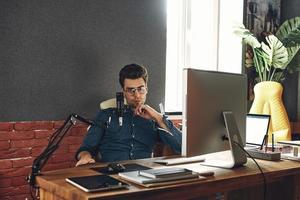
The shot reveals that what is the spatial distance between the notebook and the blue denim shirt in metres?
0.48

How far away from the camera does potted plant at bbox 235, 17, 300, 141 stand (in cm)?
428

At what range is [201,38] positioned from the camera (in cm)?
459

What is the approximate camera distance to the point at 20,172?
2951 millimetres

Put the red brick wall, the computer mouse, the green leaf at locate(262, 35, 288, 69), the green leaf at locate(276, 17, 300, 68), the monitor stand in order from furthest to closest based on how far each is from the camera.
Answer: the green leaf at locate(276, 17, 300, 68)
the green leaf at locate(262, 35, 288, 69)
the red brick wall
the monitor stand
the computer mouse

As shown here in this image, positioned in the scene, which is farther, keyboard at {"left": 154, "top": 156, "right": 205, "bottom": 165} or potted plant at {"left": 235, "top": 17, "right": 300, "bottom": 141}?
potted plant at {"left": 235, "top": 17, "right": 300, "bottom": 141}

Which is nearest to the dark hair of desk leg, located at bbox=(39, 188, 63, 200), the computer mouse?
the computer mouse

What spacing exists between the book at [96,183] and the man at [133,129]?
104 cm

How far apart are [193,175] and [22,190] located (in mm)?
1687

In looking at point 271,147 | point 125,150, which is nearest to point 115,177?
point 125,150

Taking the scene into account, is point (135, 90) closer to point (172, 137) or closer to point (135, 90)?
point (135, 90)

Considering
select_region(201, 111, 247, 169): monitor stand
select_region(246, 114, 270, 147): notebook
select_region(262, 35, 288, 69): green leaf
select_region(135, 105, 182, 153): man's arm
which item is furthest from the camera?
select_region(262, 35, 288, 69): green leaf

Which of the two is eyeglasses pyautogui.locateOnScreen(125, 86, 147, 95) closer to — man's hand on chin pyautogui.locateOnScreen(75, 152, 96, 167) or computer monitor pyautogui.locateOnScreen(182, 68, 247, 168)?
man's hand on chin pyautogui.locateOnScreen(75, 152, 96, 167)

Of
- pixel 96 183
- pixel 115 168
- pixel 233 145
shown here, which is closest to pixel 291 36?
pixel 233 145

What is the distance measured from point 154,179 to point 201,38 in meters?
3.17
